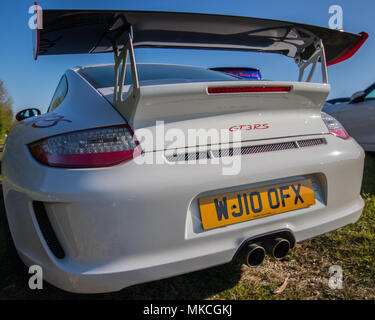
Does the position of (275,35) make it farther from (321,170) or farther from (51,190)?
(51,190)

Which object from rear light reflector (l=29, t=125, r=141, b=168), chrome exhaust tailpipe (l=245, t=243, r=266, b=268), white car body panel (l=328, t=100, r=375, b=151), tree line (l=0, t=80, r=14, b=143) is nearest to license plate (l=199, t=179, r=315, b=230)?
chrome exhaust tailpipe (l=245, t=243, r=266, b=268)

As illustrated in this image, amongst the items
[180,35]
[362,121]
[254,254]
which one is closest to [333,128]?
[254,254]

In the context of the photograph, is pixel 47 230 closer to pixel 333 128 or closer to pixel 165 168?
pixel 165 168

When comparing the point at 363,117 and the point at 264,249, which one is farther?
the point at 363,117

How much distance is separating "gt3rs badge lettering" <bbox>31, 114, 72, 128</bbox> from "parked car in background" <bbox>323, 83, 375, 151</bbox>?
4.80 metres

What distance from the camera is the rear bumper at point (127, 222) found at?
1117mm

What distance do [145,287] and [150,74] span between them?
51.7 inches

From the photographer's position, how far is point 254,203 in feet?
4.44

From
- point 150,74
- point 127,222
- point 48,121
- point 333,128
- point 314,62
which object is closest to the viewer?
point 127,222

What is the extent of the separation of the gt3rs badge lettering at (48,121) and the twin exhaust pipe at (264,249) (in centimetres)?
102

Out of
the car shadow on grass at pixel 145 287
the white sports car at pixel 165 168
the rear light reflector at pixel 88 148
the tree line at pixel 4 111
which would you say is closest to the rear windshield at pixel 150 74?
the white sports car at pixel 165 168

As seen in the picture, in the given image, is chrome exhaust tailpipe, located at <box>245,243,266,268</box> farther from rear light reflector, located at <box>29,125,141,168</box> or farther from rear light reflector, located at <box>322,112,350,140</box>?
rear light reflector, located at <box>322,112,350,140</box>

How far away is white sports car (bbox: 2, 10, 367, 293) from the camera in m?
1.14
